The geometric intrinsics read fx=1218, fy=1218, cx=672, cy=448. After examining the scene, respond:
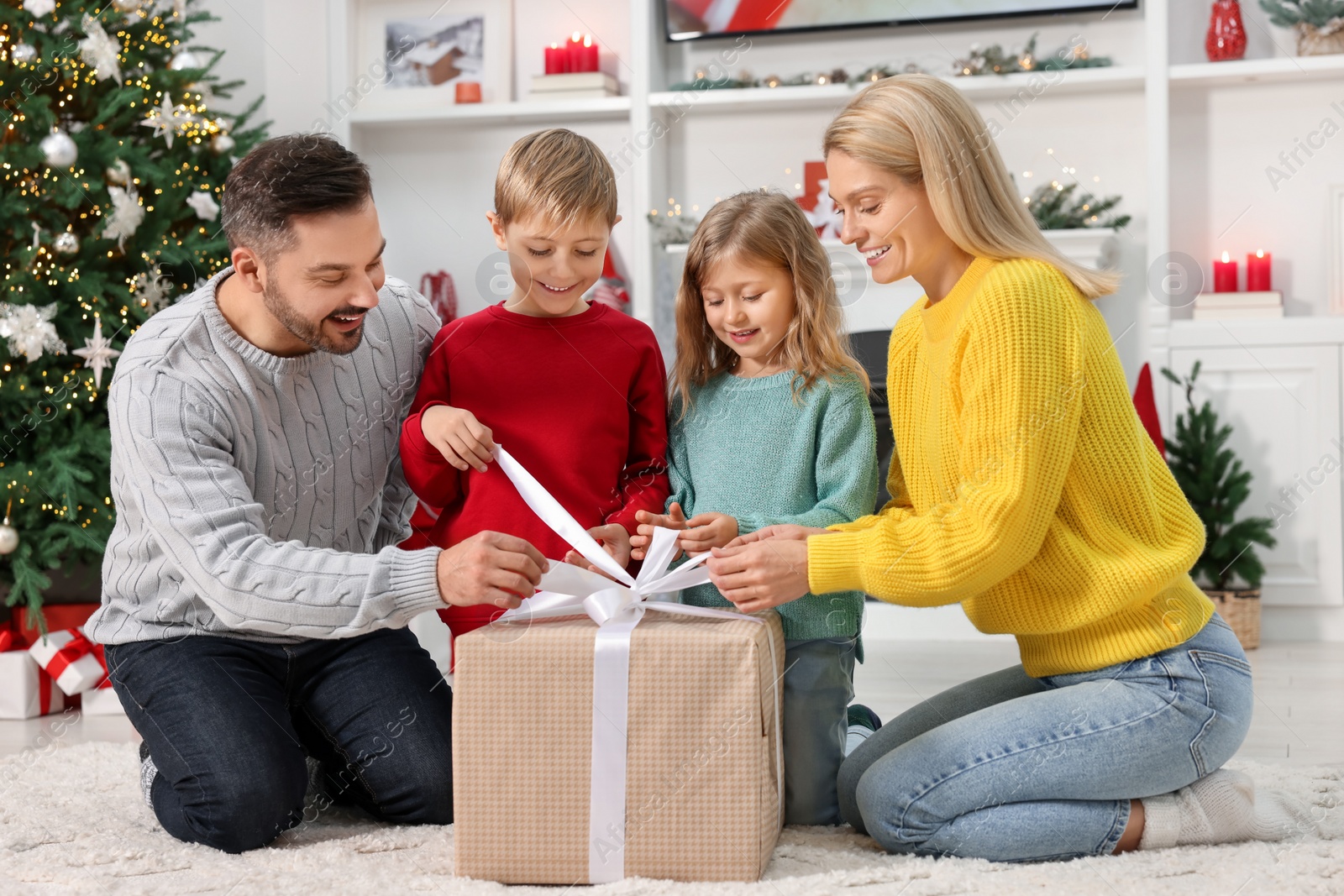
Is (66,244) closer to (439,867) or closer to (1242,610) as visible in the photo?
(439,867)

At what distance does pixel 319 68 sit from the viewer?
4.01 m

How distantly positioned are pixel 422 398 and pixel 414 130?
2.80 meters

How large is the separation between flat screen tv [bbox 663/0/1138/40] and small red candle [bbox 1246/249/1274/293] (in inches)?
35.5

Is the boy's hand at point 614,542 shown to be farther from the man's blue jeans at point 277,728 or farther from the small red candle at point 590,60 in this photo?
the small red candle at point 590,60

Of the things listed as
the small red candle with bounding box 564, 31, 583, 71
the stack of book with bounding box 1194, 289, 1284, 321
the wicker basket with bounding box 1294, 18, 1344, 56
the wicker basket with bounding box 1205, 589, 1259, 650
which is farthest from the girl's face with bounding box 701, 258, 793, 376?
the wicker basket with bounding box 1294, 18, 1344, 56

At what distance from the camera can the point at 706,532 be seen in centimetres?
151

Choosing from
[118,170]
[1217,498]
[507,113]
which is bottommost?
[1217,498]

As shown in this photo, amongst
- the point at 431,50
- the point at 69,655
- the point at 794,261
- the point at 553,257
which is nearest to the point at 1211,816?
the point at 794,261

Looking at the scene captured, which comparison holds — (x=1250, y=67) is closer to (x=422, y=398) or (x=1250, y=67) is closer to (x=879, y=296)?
(x=879, y=296)

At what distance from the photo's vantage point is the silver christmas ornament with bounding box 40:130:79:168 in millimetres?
2582

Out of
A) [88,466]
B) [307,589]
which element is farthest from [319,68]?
[307,589]

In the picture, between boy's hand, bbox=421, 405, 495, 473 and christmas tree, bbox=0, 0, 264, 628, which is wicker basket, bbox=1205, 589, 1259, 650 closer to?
boy's hand, bbox=421, 405, 495, 473

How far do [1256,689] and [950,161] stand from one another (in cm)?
182

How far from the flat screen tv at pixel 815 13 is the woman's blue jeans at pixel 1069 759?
271cm
